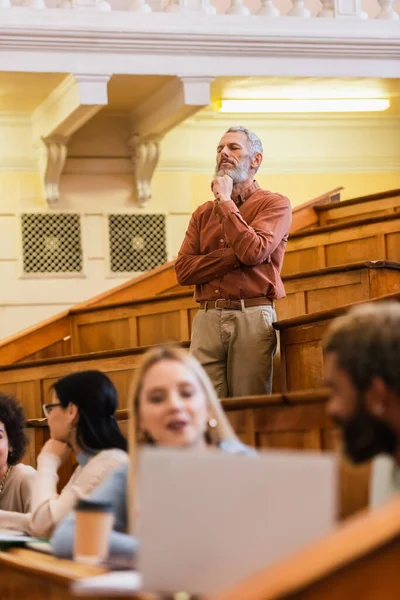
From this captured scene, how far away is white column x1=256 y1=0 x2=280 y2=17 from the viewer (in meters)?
5.06

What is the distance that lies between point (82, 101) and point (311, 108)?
131 cm

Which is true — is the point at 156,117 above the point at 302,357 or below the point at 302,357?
above

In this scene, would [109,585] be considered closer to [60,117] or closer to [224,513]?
[224,513]

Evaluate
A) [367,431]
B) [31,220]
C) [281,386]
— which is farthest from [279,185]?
[367,431]

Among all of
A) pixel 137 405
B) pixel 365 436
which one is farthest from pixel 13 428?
pixel 365 436

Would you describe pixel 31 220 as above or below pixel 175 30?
below

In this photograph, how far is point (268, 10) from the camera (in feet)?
16.6

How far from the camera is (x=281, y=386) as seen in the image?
3471 mm

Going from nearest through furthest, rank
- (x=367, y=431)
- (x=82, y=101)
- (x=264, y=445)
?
(x=367, y=431) → (x=264, y=445) → (x=82, y=101)

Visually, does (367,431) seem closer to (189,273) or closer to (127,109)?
(189,273)

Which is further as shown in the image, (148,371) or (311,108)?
(311,108)

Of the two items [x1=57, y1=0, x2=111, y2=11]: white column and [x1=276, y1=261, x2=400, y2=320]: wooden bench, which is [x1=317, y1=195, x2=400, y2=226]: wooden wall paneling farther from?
[x1=57, y1=0, x2=111, y2=11]: white column

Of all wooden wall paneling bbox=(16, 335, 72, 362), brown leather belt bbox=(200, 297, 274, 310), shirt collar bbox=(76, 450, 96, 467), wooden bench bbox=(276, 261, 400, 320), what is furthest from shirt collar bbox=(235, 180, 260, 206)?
wooden wall paneling bbox=(16, 335, 72, 362)

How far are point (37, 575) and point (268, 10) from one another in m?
3.63
